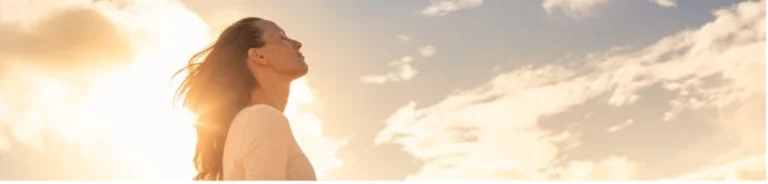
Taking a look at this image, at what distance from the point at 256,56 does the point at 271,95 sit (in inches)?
9.9

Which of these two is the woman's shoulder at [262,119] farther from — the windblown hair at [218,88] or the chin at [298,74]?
the chin at [298,74]

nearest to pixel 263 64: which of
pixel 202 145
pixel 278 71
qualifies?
pixel 278 71

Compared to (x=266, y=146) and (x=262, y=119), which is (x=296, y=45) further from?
(x=266, y=146)

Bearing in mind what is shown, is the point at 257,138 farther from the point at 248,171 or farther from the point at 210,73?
the point at 210,73

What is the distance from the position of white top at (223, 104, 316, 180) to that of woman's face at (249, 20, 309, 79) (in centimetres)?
65

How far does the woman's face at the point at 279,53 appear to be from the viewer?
15.7 feet

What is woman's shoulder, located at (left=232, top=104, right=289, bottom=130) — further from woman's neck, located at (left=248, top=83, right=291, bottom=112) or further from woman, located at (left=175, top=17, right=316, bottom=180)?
woman's neck, located at (left=248, top=83, right=291, bottom=112)

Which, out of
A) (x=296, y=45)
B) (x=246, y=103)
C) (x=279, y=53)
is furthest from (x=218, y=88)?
(x=296, y=45)

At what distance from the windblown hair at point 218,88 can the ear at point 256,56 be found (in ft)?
0.12

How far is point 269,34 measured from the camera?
489cm

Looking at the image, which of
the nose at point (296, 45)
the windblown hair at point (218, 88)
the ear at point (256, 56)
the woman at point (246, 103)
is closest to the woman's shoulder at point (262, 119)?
the woman at point (246, 103)

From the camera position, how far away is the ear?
474cm

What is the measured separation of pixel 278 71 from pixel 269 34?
0.25 meters

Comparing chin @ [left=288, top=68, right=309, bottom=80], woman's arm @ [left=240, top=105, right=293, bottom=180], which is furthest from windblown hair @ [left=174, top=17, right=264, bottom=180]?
woman's arm @ [left=240, top=105, right=293, bottom=180]
